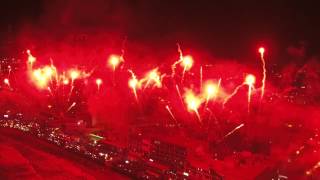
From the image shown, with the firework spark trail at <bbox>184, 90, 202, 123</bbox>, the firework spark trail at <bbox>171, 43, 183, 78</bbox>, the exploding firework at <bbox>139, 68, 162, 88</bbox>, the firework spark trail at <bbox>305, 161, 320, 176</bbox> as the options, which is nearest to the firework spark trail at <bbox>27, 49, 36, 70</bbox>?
the exploding firework at <bbox>139, 68, 162, 88</bbox>

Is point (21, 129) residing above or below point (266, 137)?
below

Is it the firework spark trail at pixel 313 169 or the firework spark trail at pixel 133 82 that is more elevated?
the firework spark trail at pixel 133 82

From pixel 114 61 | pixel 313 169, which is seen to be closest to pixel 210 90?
pixel 114 61

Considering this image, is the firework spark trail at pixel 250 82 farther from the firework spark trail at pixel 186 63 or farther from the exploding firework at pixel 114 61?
the exploding firework at pixel 114 61

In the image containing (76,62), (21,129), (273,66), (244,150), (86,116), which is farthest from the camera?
(76,62)

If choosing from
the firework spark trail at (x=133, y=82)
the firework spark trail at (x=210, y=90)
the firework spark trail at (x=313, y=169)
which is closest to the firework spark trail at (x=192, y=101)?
the firework spark trail at (x=210, y=90)

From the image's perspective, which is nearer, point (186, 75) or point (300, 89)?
point (300, 89)

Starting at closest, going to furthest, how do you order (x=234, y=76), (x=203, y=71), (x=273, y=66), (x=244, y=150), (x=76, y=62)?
(x=244, y=150) < (x=273, y=66) < (x=234, y=76) < (x=203, y=71) < (x=76, y=62)

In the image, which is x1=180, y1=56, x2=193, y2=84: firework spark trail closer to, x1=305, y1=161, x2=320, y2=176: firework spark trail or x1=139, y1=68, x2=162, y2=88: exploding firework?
x1=139, y1=68, x2=162, y2=88: exploding firework

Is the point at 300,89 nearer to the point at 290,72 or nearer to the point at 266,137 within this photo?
the point at 290,72

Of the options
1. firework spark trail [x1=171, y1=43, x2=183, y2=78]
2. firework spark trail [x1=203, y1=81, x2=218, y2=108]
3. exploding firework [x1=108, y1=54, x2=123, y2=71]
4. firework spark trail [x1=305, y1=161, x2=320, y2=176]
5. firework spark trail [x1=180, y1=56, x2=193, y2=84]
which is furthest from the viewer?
exploding firework [x1=108, y1=54, x2=123, y2=71]

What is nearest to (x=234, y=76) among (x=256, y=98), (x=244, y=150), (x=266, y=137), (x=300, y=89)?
(x=256, y=98)
